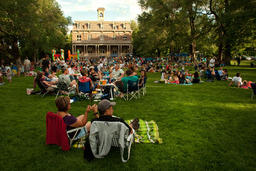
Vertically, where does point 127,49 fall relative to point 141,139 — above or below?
above

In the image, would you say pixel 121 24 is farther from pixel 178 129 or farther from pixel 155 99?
pixel 178 129

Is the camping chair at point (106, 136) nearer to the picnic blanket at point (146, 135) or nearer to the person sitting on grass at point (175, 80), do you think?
the picnic blanket at point (146, 135)

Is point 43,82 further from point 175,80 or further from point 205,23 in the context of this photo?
point 205,23

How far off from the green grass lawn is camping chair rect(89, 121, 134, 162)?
0.25 meters

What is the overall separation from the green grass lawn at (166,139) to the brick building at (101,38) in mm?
43126

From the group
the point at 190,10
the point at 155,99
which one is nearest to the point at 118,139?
the point at 155,99

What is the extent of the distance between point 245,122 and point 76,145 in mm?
4788

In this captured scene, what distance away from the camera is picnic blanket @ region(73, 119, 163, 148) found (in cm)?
390

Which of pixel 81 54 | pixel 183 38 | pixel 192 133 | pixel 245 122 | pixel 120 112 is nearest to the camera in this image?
pixel 192 133

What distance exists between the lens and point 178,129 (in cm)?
461

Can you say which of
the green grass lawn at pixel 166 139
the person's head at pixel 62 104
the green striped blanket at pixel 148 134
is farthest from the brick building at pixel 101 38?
the person's head at pixel 62 104

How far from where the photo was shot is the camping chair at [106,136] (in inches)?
120

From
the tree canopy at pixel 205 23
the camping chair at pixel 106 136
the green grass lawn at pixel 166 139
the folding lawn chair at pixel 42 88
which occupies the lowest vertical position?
the green grass lawn at pixel 166 139

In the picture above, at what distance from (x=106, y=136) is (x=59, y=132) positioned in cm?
106
